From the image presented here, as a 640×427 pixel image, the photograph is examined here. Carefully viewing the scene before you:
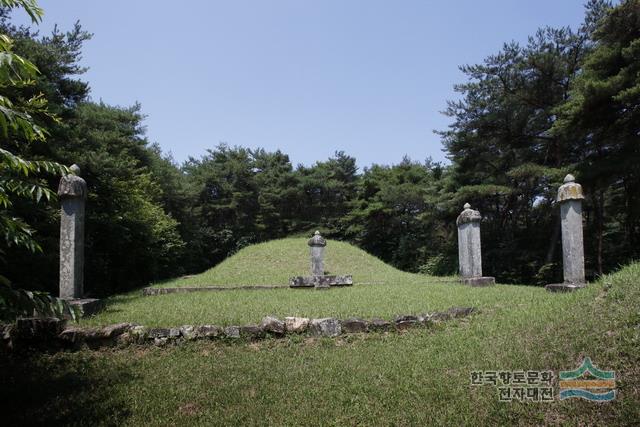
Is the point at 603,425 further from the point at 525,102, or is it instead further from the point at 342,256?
the point at 525,102

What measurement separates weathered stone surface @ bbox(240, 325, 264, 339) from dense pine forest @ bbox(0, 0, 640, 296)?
9.31 feet

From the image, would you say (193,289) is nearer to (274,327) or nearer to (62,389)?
(274,327)

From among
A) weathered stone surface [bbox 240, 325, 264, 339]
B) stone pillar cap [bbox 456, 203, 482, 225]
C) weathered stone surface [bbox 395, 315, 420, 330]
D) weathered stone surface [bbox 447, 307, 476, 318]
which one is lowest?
weathered stone surface [bbox 240, 325, 264, 339]

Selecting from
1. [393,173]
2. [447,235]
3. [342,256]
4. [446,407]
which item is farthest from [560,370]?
[393,173]

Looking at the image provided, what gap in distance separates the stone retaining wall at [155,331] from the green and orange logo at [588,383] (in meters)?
2.47

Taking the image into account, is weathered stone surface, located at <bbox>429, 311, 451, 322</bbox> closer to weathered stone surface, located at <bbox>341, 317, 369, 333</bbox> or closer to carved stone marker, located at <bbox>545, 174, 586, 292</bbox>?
weathered stone surface, located at <bbox>341, 317, 369, 333</bbox>

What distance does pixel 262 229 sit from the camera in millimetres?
33781

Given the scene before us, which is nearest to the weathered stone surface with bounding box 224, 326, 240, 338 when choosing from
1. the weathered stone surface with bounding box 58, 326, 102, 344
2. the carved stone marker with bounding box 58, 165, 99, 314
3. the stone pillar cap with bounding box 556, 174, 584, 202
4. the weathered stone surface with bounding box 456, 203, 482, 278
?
the weathered stone surface with bounding box 58, 326, 102, 344

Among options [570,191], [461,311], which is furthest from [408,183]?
[461,311]

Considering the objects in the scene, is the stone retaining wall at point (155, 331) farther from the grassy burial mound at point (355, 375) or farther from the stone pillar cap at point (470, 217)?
the stone pillar cap at point (470, 217)

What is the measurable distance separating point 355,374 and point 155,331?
3.18m

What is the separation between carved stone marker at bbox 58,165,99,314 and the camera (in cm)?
736

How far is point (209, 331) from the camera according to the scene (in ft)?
19.4

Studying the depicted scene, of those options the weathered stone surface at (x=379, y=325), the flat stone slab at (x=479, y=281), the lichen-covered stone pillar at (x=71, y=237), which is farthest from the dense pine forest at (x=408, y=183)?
the flat stone slab at (x=479, y=281)
